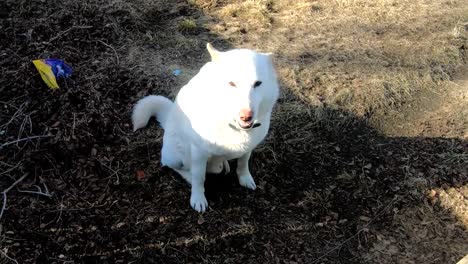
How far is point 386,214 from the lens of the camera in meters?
3.10

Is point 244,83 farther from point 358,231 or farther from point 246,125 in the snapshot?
point 358,231

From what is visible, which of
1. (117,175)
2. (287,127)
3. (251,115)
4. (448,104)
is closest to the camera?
(251,115)

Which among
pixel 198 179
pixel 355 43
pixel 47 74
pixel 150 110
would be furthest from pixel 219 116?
pixel 355 43

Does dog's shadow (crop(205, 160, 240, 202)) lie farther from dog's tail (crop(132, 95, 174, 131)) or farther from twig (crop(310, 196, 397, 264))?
twig (crop(310, 196, 397, 264))

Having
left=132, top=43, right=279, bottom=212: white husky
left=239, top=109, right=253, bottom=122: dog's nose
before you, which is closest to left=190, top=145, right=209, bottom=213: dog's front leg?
left=132, top=43, right=279, bottom=212: white husky

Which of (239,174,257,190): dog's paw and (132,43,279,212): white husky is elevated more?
(132,43,279,212): white husky

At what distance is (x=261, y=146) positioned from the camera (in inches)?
137

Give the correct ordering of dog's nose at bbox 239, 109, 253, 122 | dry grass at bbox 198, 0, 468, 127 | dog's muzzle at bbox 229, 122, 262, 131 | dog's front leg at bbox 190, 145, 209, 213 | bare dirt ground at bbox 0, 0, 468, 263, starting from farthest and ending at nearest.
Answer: dry grass at bbox 198, 0, 468, 127, bare dirt ground at bbox 0, 0, 468, 263, dog's front leg at bbox 190, 145, 209, 213, dog's muzzle at bbox 229, 122, 262, 131, dog's nose at bbox 239, 109, 253, 122

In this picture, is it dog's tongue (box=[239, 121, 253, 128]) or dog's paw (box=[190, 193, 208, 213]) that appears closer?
dog's tongue (box=[239, 121, 253, 128])

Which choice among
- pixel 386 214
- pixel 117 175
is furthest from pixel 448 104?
pixel 117 175

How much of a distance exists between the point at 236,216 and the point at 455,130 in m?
1.94

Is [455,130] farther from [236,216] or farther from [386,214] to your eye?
[236,216]

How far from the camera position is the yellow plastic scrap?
3637mm

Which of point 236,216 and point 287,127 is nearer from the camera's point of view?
point 236,216
